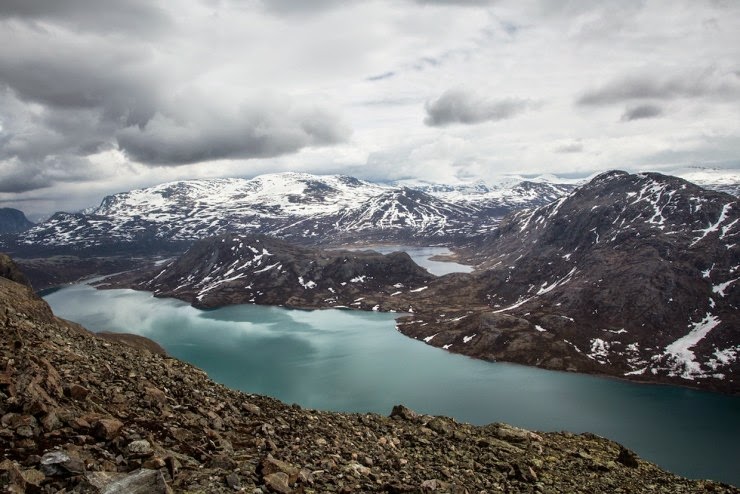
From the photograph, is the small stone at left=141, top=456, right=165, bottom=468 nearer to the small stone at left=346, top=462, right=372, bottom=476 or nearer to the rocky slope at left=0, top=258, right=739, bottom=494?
the rocky slope at left=0, top=258, right=739, bottom=494

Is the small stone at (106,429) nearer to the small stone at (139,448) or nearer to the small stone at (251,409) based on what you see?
the small stone at (139,448)

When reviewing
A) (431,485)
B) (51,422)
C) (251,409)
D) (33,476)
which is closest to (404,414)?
(251,409)

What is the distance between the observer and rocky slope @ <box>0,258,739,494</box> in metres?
14.9

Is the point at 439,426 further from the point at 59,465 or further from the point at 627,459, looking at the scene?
the point at 59,465

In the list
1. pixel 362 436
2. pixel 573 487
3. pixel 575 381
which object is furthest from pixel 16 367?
pixel 575 381

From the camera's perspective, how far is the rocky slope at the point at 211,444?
14.9 meters

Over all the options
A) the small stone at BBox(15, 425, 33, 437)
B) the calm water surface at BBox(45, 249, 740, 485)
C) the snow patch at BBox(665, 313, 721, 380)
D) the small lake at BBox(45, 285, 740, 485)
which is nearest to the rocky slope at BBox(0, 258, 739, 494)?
the small stone at BBox(15, 425, 33, 437)

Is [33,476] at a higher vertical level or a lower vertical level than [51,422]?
lower

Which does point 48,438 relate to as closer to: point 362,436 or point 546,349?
point 362,436

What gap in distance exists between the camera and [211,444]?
1931 cm

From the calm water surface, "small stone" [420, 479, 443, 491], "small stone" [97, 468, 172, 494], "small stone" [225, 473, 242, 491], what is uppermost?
"small stone" [97, 468, 172, 494]

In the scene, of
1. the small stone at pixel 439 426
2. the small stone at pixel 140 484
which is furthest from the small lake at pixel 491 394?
the small stone at pixel 140 484

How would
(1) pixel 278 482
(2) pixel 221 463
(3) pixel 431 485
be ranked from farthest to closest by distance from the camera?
(3) pixel 431 485 < (2) pixel 221 463 < (1) pixel 278 482

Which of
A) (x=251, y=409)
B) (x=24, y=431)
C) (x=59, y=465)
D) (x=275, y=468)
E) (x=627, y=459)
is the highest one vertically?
(x=24, y=431)
